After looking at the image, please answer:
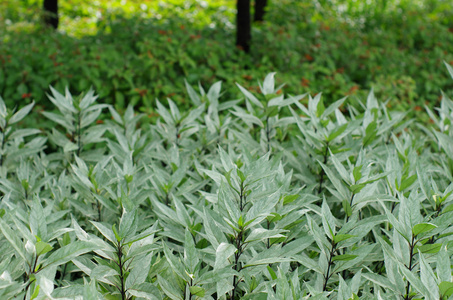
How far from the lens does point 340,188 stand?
1.48 m

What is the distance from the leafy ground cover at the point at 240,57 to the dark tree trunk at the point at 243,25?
0.11 meters

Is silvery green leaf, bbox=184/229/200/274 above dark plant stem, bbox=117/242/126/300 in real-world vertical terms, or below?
above

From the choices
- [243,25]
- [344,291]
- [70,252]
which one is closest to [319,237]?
[344,291]

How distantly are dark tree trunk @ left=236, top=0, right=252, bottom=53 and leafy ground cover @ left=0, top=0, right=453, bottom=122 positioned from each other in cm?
11

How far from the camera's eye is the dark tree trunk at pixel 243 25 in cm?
566

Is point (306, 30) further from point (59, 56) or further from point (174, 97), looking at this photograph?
point (59, 56)

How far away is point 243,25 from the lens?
5.71 m

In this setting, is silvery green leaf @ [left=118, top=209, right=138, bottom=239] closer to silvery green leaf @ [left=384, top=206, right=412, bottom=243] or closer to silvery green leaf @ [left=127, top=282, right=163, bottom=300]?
silvery green leaf @ [left=127, top=282, right=163, bottom=300]

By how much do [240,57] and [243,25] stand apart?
456mm

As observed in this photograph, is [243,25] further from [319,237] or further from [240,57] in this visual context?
[319,237]

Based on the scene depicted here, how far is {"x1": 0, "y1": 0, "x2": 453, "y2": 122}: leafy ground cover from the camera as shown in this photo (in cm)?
472

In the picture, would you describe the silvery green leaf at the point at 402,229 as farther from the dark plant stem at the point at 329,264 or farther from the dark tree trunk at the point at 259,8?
the dark tree trunk at the point at 259,8

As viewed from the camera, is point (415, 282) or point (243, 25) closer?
point (415, 282)

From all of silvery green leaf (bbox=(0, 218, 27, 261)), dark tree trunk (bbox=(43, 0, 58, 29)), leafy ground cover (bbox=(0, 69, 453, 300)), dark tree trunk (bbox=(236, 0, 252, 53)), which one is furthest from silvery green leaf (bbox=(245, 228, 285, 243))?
dark tree trunk (bbox=(43, 0, 58, 29))
